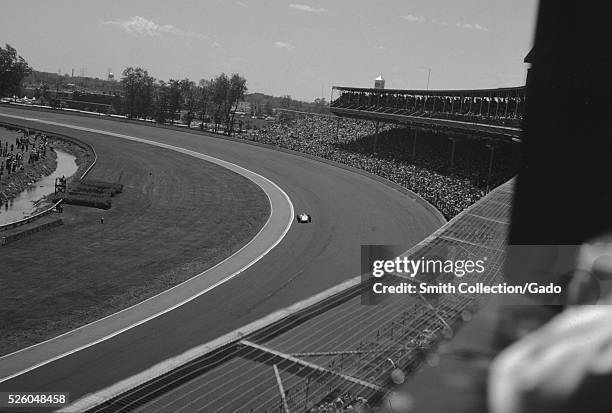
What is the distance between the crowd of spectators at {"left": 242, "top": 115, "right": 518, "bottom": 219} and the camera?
34156mm

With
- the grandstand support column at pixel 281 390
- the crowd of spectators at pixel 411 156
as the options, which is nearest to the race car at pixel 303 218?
the crowd of spectators at pixel 411 156

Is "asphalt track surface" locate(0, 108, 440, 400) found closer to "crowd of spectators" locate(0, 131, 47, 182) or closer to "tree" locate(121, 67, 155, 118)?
"crowd of spectators" locate(0, 131, 47, 182)

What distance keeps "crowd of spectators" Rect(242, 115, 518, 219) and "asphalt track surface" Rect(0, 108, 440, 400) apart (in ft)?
6.19

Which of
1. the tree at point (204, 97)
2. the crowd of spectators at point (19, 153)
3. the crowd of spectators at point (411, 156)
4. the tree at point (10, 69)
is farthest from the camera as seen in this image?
the tree at point (204, 97)

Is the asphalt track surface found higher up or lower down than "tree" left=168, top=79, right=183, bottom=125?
lower down

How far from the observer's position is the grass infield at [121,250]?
14945 millimetres

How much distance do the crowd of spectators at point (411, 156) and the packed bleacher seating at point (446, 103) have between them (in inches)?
88.6

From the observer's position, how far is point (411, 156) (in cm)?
4531

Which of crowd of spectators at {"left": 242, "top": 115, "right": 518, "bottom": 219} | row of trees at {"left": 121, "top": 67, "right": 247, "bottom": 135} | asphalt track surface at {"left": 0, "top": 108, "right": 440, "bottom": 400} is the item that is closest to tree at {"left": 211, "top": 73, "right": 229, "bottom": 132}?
row of trees at {"left": 121, "top": 67, "right": 247, "bottom": 135}

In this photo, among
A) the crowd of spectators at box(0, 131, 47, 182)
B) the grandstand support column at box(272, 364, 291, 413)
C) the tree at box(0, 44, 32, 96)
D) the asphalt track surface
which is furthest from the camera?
the tree at box(0, 44, 32, 96)

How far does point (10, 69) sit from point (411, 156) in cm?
5749

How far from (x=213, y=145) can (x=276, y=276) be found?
39150mm

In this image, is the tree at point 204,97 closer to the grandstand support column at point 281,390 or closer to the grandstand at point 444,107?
the grandstand at point 444,107

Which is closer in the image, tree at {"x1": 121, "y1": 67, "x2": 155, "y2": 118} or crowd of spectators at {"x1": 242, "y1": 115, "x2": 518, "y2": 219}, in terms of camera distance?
crowd of spectators at {"x1": 242, "y1": 115, "x2": 518, "y2": 219}
